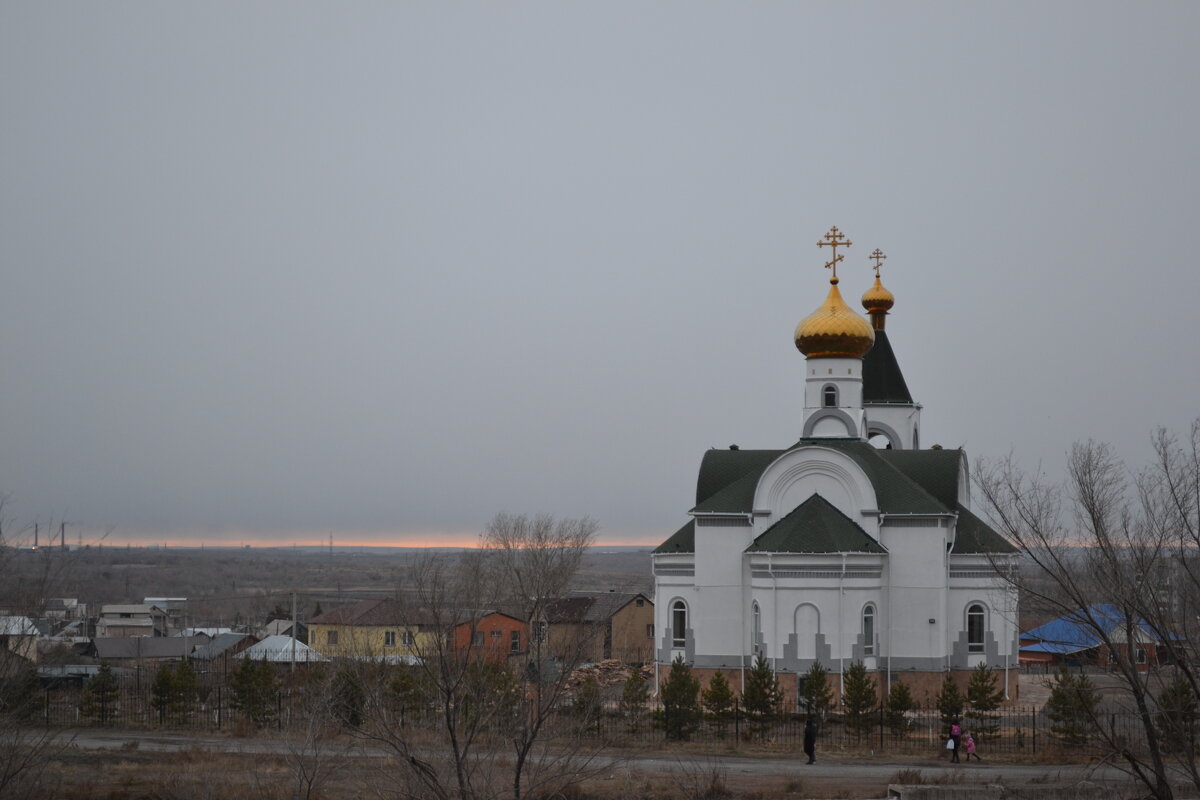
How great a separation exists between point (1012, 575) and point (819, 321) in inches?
766

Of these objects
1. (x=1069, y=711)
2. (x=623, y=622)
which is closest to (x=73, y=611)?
(x=623, y=622)

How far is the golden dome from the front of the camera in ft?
125

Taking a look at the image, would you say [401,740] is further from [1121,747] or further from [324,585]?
[324,585]

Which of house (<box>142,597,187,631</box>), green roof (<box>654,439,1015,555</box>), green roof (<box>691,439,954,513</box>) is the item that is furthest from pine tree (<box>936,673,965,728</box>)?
house (<box>142,597,187,631</box>)

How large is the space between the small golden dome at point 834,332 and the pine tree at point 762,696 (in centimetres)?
1107

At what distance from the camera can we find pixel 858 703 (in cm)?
2889

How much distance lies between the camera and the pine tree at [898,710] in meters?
28.7

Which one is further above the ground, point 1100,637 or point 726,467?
point 726,467

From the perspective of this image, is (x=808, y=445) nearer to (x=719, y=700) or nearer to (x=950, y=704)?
(x=719, y=700)

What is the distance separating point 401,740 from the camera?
52.2 ft

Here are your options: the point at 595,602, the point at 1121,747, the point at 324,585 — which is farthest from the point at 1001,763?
the point at 324,585

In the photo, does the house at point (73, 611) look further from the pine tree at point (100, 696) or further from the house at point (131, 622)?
the pine tree at point (100, 696)

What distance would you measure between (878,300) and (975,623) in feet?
45.4

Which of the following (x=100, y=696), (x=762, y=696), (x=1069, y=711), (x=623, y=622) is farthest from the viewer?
(x=623, y=622)
